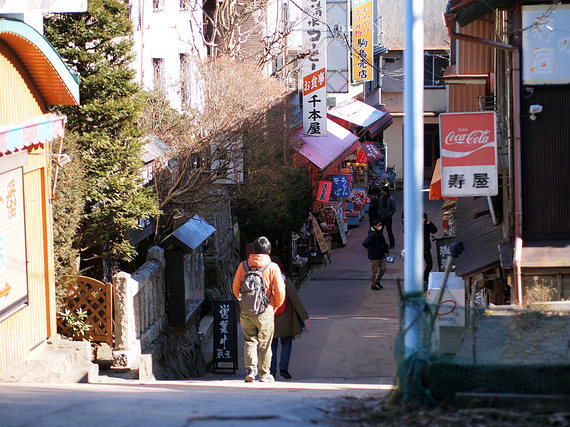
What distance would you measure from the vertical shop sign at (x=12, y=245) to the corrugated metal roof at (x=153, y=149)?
299 centimetres

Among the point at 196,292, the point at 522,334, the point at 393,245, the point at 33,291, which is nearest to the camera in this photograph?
the point at 522,334

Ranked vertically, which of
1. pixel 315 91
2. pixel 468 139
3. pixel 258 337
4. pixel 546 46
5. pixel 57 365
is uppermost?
pixel 546 46

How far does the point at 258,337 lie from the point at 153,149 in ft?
16.5

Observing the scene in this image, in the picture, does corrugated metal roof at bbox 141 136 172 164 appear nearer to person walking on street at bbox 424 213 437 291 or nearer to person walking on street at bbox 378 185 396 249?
person walking on street at bbox 424 213 437 291

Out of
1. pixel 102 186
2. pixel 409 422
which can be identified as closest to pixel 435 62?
pixel 102 186

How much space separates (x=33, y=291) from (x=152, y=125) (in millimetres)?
5925

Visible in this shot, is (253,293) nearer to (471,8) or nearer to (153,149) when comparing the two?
(153,149)

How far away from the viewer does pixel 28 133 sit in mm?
7926

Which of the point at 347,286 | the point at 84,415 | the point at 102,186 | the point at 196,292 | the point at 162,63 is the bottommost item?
the point at 347,286

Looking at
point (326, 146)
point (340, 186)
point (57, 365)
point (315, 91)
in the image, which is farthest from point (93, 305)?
point (340, 186)

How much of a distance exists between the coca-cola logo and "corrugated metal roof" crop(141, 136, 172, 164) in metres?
4.76

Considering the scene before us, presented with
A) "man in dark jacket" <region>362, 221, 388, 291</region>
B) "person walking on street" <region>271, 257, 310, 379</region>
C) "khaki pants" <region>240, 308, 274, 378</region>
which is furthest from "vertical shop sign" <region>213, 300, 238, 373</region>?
"man in dark jacket" <region>362, 221, 388, 291</region>

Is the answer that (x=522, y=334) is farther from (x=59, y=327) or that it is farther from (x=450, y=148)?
(x=59, y=327)

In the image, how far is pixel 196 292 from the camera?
1399 cm
